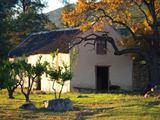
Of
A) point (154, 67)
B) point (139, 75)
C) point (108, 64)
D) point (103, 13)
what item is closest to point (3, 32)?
point (108, 64)

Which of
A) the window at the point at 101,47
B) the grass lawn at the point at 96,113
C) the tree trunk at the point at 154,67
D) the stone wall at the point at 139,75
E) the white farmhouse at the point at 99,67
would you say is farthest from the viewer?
the stone wall at the point at 139,75

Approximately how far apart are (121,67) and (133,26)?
5.44m

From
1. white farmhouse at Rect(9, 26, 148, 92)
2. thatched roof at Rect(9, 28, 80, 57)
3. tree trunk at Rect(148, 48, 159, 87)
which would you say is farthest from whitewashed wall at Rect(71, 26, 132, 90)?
tree trunk at Rect(148, 48, 159, 87)

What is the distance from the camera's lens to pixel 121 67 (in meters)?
42.7

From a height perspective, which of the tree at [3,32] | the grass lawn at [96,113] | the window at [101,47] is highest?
the tree at [3,32]

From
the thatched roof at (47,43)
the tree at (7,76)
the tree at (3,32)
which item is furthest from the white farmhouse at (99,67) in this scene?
the tree at (7,76)

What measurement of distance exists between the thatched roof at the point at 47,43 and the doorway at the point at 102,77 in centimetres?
373

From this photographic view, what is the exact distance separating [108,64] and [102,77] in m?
1.31

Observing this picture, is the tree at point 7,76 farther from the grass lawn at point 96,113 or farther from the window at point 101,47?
the window at point 101,47

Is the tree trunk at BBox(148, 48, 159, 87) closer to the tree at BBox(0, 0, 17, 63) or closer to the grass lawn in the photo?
the grass lawn

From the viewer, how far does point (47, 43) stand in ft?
153

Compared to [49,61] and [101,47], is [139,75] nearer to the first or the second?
[101,47]

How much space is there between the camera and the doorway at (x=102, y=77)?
42875 mm

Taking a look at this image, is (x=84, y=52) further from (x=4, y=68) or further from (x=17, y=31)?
(x=17, y=31)
